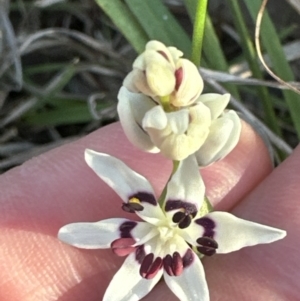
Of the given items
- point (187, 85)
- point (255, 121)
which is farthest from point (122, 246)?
point (255, 121)

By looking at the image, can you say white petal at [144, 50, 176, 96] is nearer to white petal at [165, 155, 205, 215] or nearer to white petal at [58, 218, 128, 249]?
white petal at [165, 155, 205, 215]

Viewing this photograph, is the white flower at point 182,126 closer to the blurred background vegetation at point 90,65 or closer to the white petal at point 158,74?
the white petal at point 158,74

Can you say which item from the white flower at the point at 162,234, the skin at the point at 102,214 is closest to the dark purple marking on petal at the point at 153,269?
the white flower at the point at 162,234

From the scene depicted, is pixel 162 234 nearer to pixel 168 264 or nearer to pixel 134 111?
pixel 168 264

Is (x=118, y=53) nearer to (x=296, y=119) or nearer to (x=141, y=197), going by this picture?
(x=296, y=119)

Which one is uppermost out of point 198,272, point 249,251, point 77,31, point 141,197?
point 77,31

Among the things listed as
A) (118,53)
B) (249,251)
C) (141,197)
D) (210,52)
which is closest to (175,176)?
(141,197)

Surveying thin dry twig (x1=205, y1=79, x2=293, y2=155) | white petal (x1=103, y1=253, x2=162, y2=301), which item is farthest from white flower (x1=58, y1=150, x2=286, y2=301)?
thin dry twig (x1=205, y1=79, x2=293, y2=155)
